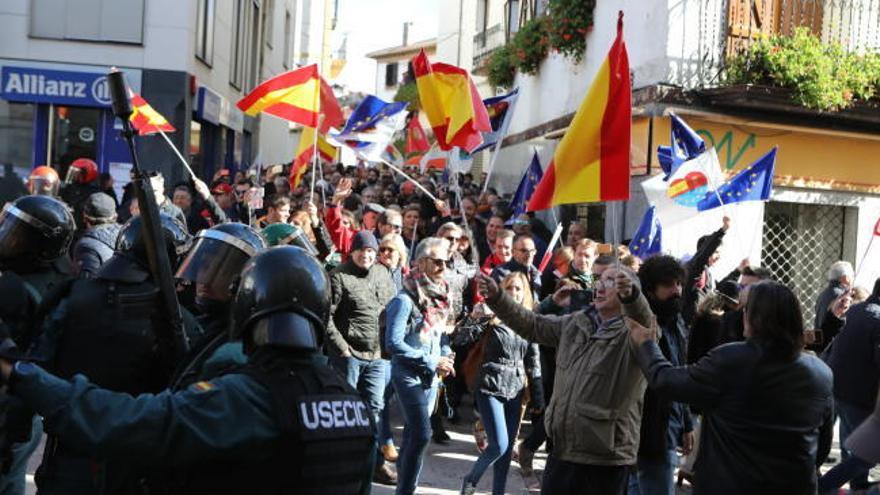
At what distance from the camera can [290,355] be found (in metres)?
2.69

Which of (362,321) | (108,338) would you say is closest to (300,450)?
(108,338)

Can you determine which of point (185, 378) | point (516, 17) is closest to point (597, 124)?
point (185, 378)

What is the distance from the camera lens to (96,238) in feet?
20.6

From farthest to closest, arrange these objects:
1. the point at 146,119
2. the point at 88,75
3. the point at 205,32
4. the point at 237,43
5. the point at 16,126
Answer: the point at 237,43, the point at 205,32, the point at 16,126, the point at 88,75, the point at 146,119

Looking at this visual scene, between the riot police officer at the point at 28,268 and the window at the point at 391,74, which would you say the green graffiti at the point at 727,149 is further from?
the window at the point at 391,74

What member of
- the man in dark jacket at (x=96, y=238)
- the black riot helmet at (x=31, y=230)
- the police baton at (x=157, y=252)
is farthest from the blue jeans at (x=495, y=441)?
the police baton at (x=157, y=252)

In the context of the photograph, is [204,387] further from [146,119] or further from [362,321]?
[146,119]

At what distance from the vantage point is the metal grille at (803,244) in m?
14.4

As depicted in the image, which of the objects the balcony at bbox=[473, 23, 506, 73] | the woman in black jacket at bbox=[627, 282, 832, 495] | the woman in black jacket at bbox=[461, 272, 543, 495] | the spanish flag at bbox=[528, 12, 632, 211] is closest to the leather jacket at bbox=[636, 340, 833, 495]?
the woman in black jacket at bbox=[627, 282, 832, 495]

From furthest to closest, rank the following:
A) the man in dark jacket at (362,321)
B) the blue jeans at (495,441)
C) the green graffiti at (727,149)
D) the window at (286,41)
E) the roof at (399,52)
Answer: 1. the roof at (399,52)
2. the window at (286,41)
3. the green graffiti at (727,149)
4. the man in dark jacket at (362,321)
5. the blue jeans at (495,441)

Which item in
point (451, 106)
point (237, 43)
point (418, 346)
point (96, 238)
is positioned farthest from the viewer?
point (237, 43)

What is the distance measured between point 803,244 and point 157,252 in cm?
1235

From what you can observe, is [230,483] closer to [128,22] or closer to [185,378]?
[185,378]

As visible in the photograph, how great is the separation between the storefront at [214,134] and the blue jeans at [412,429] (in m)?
13.6
